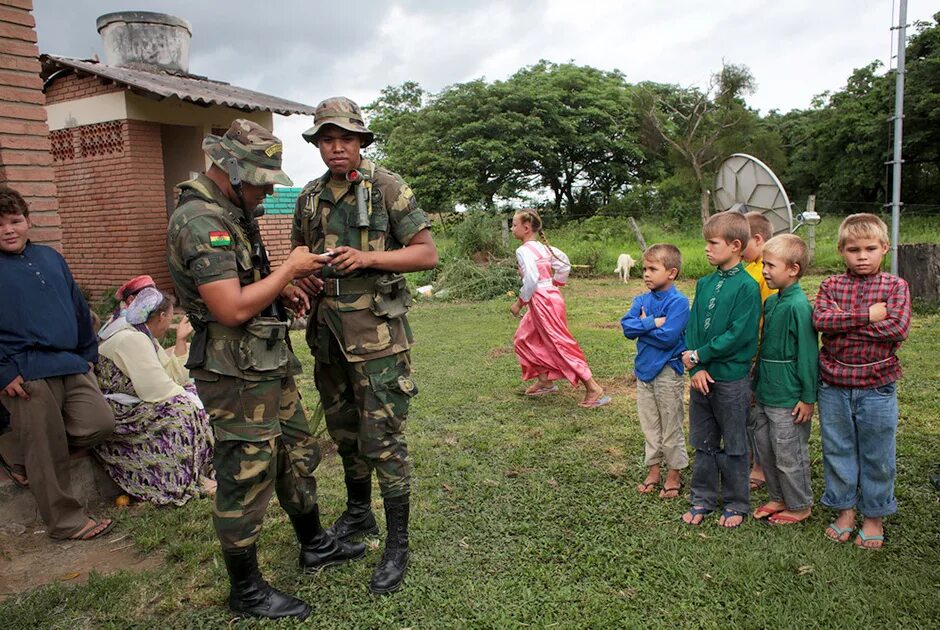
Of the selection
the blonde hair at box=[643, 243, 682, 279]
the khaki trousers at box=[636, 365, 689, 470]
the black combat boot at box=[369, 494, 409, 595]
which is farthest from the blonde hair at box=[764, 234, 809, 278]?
the black combat boot at box=[369, 494, 409, 595]

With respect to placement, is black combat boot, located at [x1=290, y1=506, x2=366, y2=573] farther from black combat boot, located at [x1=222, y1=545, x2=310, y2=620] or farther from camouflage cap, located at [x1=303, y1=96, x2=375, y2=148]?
camouflage cap, located at [x1=303, y1=96, x2=375, y2=148]

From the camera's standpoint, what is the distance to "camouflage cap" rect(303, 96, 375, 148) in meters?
2.94

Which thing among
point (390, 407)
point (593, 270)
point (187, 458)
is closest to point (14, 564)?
point (187, 458)

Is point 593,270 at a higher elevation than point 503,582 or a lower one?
higher

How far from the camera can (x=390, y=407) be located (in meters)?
3.06

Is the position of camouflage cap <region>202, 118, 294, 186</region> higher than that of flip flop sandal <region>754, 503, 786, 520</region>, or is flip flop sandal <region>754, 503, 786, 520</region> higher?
camouflage cap <region>202, 118, 294, 186</region>

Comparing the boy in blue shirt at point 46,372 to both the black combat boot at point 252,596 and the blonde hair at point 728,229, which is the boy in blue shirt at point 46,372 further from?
the blonde hair at point 728,229

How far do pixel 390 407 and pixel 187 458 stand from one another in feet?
5.85

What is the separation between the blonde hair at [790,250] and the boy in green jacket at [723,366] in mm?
143

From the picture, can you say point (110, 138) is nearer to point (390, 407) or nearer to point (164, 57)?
point (164, 57)

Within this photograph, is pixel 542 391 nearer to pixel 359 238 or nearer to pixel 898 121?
pixel 359 238

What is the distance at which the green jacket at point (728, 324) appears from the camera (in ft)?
11.0

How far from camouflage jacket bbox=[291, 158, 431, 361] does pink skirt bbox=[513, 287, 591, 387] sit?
2.85m

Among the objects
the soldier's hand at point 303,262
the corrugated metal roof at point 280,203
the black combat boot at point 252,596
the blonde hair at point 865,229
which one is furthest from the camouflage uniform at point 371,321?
the corrugated metal roof at point 280,203
